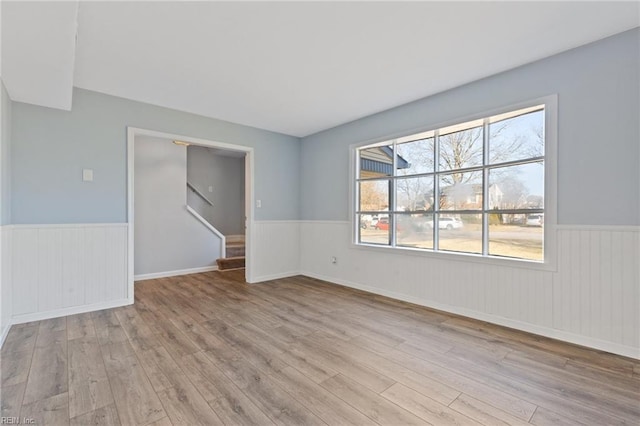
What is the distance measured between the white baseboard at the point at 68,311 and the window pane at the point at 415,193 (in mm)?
3857

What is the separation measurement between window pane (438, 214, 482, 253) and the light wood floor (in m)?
0.82

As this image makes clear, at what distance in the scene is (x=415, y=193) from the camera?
155 inches

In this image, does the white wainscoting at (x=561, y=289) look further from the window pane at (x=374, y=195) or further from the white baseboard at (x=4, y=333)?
the white baseboard at (x=4, y=333)

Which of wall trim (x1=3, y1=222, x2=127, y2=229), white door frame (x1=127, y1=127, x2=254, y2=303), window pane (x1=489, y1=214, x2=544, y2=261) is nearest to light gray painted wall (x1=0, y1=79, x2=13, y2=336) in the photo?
wall trim (x1=3, y1=222, x2=127, y2=229)

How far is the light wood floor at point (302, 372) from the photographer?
1663 mm

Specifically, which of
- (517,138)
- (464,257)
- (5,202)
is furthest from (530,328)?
(5,202)

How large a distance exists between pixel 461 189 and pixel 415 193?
0.63 m

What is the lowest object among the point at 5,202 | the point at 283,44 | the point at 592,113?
the point at 5,202

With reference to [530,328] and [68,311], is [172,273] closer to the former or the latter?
[68,311]

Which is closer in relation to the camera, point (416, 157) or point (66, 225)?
point (66, 225)

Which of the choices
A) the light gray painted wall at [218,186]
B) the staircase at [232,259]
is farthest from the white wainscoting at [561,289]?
the light gray painted wall at [218,186]

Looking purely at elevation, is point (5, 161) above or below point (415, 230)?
above

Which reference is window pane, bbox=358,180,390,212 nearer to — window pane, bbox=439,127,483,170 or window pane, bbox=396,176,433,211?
window pane, bbox=396,176,433,211

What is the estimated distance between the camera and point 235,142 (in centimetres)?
472
